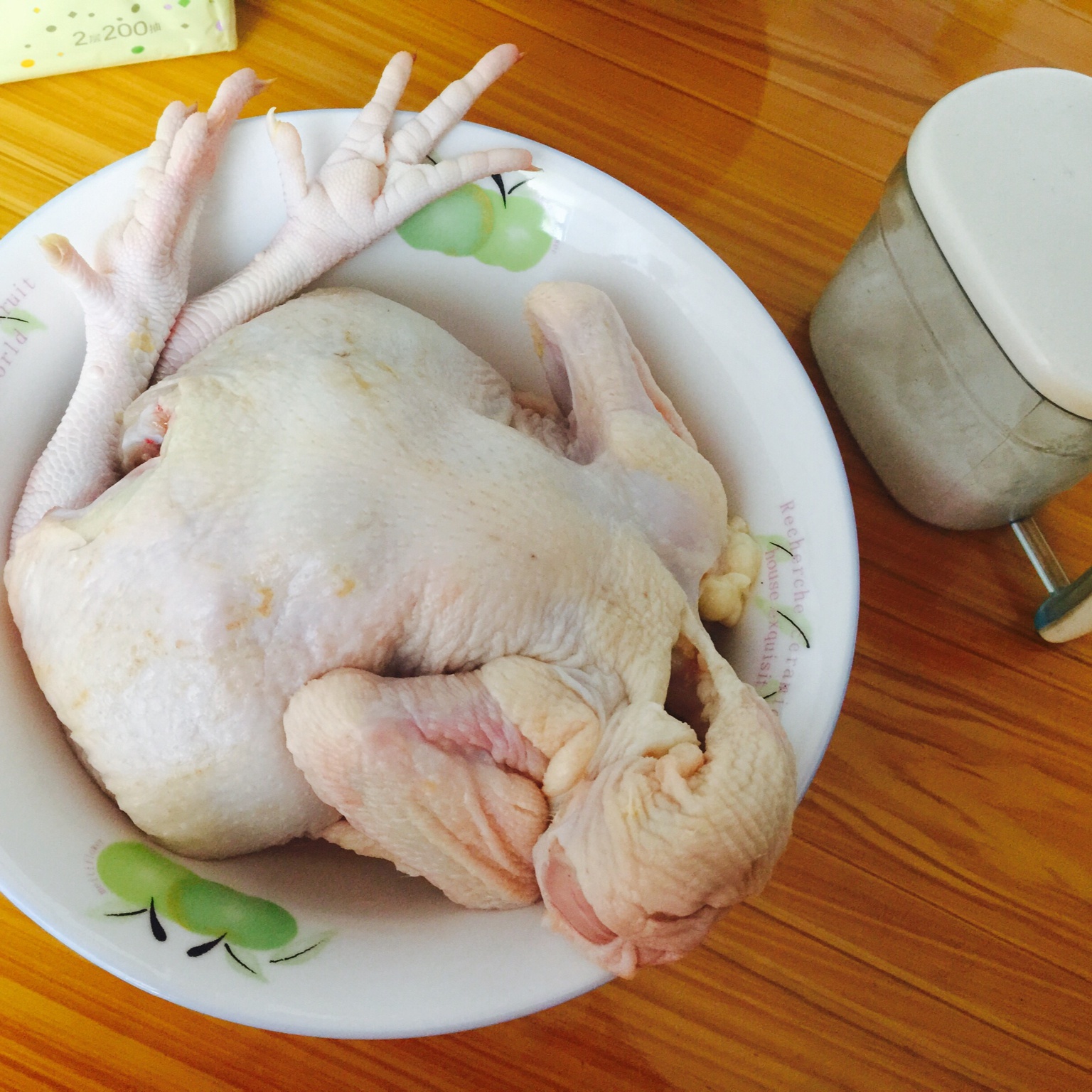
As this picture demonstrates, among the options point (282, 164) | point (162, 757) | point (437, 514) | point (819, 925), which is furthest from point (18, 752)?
point (819, 925)

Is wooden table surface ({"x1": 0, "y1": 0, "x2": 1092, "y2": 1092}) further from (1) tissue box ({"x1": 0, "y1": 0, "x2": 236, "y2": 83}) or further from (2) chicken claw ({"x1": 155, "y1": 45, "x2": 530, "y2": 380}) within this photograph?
(2) chicken claw ({"x1": 155, "y1": 45, "x2": 530, "y2": 380})

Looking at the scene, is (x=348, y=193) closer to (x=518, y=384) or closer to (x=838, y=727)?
(x=518, y=384)

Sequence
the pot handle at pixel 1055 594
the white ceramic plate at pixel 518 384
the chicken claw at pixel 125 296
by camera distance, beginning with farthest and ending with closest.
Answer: the pot handle at pixel 1055 594, the chicken claw at pixel 125 296, the white ceramic plate at pixel 518 384

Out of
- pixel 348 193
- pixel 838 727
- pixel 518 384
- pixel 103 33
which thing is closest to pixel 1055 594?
pixel 838 727

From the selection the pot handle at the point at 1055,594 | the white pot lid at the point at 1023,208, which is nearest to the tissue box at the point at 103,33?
the white pot lid at the point at 1023,208

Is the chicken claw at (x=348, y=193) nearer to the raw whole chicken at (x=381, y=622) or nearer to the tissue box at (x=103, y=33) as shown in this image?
the raw whole chicken at (x=381, y=622)
